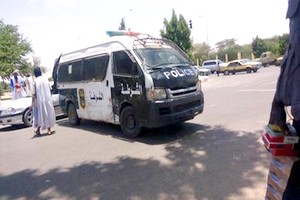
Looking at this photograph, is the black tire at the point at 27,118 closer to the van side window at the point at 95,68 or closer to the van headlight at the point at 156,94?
the van side window at the point at 95,68

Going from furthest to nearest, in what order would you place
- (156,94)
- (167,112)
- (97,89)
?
(97,89) < (167,112) < (156,94)

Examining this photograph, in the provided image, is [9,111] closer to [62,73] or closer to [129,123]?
[62,73]

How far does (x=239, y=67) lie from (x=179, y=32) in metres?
9.68

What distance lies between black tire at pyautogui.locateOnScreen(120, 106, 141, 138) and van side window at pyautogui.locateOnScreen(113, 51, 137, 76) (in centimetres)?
82

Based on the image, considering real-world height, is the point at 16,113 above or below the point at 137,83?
below

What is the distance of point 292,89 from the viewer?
1687mm

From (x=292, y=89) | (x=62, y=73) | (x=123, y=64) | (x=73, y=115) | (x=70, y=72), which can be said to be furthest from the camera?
(x=62, y=73)

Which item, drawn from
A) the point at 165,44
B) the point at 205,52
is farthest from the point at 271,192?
the point at 205,52

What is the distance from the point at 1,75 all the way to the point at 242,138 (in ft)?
107

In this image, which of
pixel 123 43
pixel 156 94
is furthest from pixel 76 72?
pixel 156 94

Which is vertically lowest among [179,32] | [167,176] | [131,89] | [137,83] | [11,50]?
[167,176]

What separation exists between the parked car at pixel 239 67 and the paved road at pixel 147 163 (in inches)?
1033

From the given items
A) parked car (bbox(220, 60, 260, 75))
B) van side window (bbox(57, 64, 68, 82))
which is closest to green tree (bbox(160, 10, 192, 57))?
parked car (bbox(220, 60, 260, 75))

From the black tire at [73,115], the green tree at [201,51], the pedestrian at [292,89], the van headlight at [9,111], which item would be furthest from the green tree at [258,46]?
the pedestrian at [292,89]
